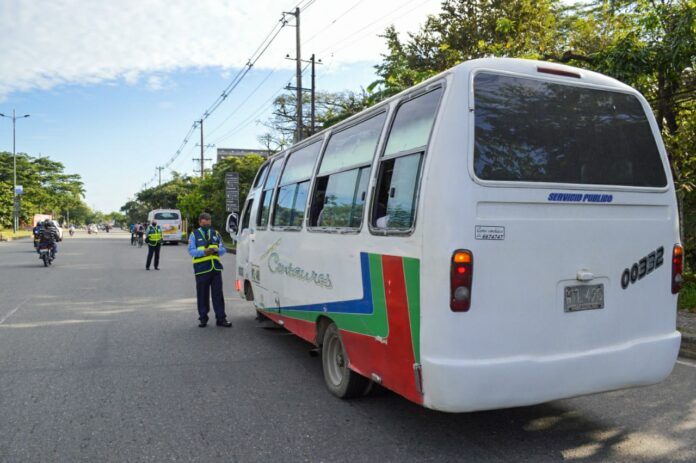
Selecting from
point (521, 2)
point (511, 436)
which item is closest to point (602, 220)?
point (511, 436)

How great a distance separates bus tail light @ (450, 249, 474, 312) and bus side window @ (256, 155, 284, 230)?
4090mm

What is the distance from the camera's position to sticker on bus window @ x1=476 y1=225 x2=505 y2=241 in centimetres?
329

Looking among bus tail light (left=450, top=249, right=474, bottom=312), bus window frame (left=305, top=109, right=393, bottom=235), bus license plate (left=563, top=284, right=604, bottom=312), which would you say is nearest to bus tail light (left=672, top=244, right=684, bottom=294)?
bus license plate (left=563, top=284, right=604, bottom=312)

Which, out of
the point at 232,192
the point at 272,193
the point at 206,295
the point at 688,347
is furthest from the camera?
the point at 232,192

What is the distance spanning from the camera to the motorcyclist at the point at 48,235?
18.3 m

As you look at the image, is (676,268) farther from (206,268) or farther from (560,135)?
(206,268)

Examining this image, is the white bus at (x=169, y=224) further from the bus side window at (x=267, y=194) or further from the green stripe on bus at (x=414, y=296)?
the green stripe on bus at (x=414, y=296)

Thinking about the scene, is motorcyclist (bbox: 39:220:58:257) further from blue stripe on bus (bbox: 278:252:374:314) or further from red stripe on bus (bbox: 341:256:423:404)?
red stripe on bus (bbox: 341:256:423:404)

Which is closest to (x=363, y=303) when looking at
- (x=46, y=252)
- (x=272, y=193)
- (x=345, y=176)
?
(x=345, y=176)

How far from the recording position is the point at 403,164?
12.5 ft

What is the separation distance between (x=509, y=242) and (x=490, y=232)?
0.15 m

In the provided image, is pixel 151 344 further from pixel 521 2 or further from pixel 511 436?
pixel 521 2

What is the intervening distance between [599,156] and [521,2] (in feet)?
54.9

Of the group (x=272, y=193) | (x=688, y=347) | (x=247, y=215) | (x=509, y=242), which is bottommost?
(x=688, y=347)
